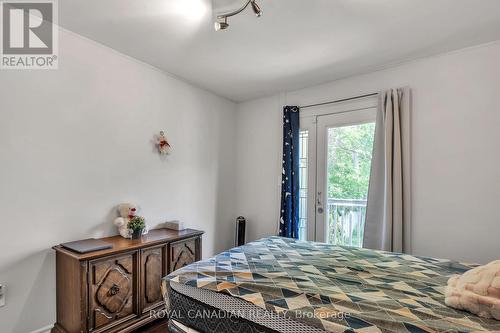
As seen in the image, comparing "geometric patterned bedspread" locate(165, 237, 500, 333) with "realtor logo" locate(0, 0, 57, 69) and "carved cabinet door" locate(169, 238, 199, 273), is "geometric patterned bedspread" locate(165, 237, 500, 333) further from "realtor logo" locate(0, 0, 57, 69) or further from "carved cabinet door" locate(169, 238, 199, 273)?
"realtor logo" locate(0, 0, 57, 69)

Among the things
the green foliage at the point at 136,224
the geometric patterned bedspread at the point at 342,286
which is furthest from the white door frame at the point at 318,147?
the green foliage at the point at 136,224

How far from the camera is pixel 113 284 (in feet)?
6.70

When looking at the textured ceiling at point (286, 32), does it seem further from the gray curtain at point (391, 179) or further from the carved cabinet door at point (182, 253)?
the carved cabinet door at point (182, 253)

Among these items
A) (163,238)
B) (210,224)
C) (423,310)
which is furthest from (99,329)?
(423,310)

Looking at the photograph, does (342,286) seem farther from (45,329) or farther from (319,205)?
(45,329)

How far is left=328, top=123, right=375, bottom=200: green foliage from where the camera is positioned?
2.96 meters

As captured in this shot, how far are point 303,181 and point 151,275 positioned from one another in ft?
7.05

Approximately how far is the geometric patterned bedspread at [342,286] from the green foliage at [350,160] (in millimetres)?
1022

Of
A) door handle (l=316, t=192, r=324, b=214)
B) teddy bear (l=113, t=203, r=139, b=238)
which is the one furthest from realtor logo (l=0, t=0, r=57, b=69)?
door handle (l=316, t=192, r=324, b=214)

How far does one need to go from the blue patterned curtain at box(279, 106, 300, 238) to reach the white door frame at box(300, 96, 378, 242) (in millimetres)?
145

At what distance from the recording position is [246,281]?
58.7 inches

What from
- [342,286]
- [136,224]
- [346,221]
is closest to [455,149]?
[346,221]

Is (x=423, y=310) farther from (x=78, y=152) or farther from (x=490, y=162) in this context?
(x=78, y=152)

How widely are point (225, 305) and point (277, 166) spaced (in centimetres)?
250
